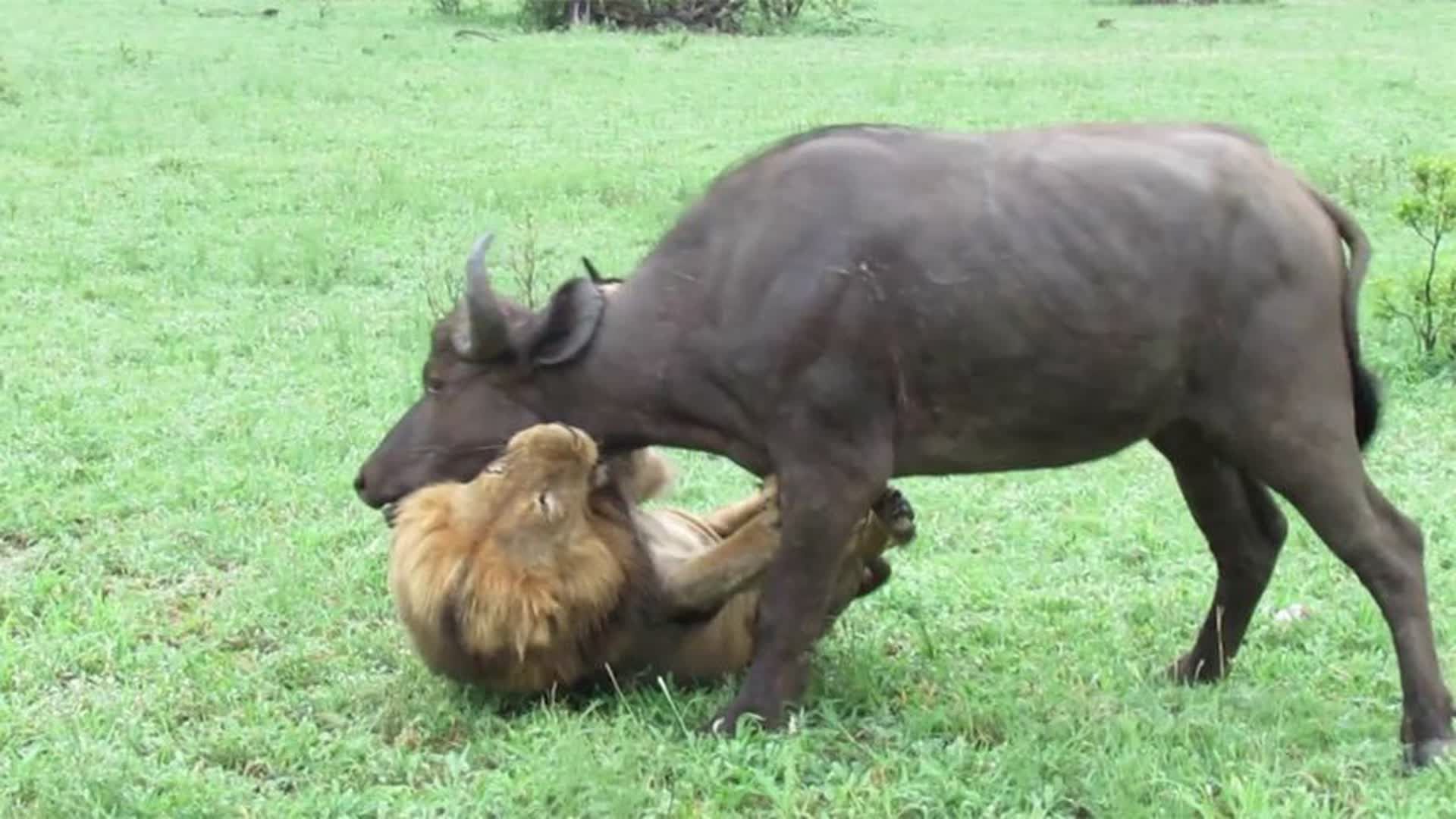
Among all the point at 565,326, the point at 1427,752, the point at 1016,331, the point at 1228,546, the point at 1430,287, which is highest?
the point at 1016,331

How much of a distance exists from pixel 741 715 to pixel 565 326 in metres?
1.06

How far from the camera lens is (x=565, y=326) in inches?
190

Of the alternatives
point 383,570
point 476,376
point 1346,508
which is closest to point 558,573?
point 476,376

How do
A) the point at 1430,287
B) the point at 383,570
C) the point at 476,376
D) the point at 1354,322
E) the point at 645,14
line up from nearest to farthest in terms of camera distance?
the point at 1354,322 → the point at 476,376 → the point at 383,570 → the point at 1430,287 → the point at 645,14

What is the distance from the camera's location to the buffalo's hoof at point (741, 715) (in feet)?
15.0

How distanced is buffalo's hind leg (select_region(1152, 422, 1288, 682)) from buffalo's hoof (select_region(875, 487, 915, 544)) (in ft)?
2.25

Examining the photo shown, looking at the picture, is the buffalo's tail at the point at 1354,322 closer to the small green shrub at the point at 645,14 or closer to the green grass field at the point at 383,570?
the green grass field at the point at 383,570

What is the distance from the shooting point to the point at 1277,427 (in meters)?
4.38

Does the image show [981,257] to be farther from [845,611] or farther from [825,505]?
[845,611]

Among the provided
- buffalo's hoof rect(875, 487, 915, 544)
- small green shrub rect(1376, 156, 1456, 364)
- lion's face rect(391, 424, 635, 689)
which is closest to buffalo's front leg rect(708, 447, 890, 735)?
buffalo's hoof rect(875, 487, 915, 544)

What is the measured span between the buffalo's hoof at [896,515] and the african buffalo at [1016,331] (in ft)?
0.59

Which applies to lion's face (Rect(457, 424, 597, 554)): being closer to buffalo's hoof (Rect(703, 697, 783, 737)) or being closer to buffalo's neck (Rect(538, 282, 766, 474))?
buffalo's neck (Rect(538, 282, 766, 474))

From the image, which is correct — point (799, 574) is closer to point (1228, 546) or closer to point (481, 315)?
point (481, 315)

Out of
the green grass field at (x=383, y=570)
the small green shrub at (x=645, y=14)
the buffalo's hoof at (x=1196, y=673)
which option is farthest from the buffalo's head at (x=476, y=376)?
the small green shrub at (x=645, y=14)
